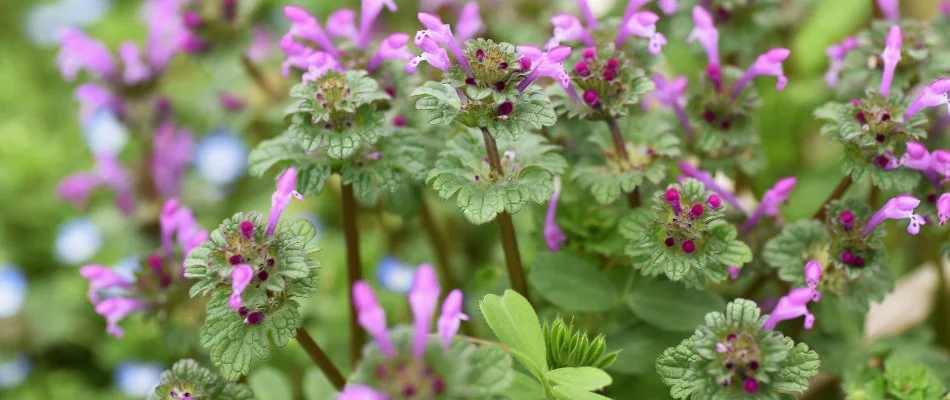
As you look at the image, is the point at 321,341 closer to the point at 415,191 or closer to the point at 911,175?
the point at 415,191

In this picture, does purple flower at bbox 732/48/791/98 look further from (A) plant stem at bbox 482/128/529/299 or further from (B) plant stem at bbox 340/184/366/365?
(B) plant stem at bbox 340/184/366/365

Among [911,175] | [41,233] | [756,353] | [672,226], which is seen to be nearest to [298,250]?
[672,226]

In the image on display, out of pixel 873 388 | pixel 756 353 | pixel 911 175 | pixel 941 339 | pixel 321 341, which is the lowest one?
pixel 756 353

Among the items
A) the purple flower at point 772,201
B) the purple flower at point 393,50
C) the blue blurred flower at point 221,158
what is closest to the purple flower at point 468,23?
the purple flower at point 393,50

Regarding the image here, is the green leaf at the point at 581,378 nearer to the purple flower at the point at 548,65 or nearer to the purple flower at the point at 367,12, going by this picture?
the purple flower at the point at 548,65

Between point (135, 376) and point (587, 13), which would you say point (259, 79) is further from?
point (587, 13)

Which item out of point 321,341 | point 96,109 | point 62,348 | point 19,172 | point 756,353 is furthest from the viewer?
point 19,172

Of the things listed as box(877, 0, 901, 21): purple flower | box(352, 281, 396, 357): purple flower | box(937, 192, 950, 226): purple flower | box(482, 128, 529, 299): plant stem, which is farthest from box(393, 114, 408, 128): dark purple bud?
box(877, 0, 901, 21): purple flower
